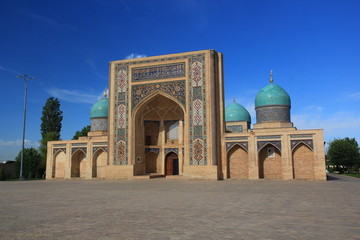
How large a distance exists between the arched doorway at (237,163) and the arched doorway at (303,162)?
281 cm

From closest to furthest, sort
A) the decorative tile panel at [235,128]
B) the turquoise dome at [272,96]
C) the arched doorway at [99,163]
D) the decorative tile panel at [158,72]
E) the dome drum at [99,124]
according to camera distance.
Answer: the decorative tile panel at [158,72], the arched doorway at [99,163], the turquoise dome at [272,96], the dome drum at [99,124], the decorative tile panel at [235,128]

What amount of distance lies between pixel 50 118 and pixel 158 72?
17.8 m

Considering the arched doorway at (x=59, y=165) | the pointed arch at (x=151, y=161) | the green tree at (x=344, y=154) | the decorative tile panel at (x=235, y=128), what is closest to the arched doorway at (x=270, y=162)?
the pointed arch at (x=151, y=161)

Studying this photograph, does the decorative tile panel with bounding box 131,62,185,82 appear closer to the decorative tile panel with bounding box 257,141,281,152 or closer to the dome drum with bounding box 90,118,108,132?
the decorative tile panel with bounding box 257,141,281,152

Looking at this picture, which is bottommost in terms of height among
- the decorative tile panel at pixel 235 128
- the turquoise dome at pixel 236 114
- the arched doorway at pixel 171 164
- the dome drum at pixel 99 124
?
the arched doorway at pixel 171 164

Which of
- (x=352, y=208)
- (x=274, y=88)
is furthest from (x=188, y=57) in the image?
(x=352, y=208)

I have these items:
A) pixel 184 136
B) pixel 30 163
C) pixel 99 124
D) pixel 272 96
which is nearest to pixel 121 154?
pixel 184 136

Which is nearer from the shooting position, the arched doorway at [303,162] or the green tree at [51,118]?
the arched doorway at [303,162]

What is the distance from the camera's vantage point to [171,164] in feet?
76.7

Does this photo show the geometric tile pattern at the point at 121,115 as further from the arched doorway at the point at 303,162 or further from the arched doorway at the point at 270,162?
the arched doorway at the point at 303,162

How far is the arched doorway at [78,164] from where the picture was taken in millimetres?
24000

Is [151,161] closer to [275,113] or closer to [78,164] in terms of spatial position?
[78,164]

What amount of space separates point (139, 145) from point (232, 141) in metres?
6.37

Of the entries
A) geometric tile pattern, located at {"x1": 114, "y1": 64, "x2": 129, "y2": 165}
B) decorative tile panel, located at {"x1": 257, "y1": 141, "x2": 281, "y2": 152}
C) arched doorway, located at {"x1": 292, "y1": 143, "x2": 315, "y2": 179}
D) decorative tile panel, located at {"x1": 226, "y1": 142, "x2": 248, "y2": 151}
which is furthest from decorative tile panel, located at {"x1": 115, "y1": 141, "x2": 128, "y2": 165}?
arched doorway, located at {"x1": 292, "y1": 143, "x2": 315, "y2": 179}
